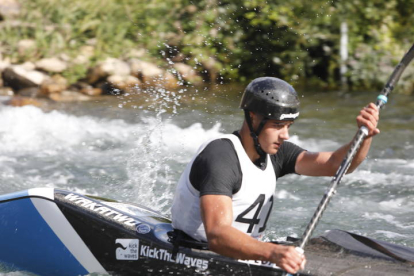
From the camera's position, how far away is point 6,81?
1069 centimetres

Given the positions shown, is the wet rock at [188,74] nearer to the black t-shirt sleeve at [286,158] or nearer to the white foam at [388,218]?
the white foam at [388,218]

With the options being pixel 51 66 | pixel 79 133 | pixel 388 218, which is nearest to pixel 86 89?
pixel 51 66

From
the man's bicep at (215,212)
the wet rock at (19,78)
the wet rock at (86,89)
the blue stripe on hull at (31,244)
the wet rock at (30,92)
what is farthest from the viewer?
the wet rock at (86,89)

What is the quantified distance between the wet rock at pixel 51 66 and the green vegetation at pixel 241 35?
19 centimetres

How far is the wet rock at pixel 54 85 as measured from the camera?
1068 centimetres

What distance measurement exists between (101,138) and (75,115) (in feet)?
3.34

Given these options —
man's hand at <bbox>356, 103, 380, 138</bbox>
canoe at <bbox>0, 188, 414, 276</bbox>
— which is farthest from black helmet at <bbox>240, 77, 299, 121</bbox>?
canoe at <bbox>0, 188, 414, 276</bbox>

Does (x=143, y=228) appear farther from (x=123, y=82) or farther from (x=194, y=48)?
(x=194, y=48)

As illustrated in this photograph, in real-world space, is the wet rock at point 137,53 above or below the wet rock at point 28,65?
above

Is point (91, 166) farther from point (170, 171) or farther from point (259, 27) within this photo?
point (259, 27)

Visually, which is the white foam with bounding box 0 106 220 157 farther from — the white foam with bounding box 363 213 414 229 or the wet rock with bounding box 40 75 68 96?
the white foam with bounding box 363 213 414 229

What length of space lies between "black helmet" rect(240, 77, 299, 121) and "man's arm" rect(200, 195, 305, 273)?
0.56 metres

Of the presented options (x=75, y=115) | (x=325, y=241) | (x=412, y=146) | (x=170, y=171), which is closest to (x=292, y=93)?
(x=325, y=241)

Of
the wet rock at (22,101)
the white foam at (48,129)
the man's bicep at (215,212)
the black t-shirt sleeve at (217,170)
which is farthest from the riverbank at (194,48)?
the man's bicep at (215,212)
